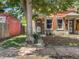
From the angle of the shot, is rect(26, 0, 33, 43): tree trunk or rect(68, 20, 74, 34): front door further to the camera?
rect(68, 20, 74, 34): front door

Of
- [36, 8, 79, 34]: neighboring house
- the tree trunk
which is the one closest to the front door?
[36, 8, 79, 34]: neighboring house

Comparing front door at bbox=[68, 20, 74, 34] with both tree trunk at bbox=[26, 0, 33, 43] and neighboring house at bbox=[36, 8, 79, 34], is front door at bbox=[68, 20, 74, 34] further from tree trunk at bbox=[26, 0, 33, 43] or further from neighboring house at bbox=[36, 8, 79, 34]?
tree trunk at bbox=[26, 0, 33, 43]

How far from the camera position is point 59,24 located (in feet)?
121

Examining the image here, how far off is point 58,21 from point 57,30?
4.70ft

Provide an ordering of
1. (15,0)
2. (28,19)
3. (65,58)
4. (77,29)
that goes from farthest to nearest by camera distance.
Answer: (77,29), (15,0), (28,19), (65,58)

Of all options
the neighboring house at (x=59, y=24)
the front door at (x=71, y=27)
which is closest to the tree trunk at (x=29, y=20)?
the neighboring house at (x=59, y=24)

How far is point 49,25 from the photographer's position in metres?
37.2

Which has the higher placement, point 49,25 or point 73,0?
point 73,0

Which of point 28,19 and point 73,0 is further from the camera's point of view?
point 73,0

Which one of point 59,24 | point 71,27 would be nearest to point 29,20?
point 59,24

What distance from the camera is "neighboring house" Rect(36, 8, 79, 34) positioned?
36.6 meters

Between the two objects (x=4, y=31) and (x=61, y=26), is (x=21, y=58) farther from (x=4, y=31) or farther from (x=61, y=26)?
(x=61, y=26)

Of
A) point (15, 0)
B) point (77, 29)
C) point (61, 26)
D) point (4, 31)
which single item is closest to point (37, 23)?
point (61, 26)

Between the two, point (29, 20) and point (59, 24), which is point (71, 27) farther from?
point (29, 20)
